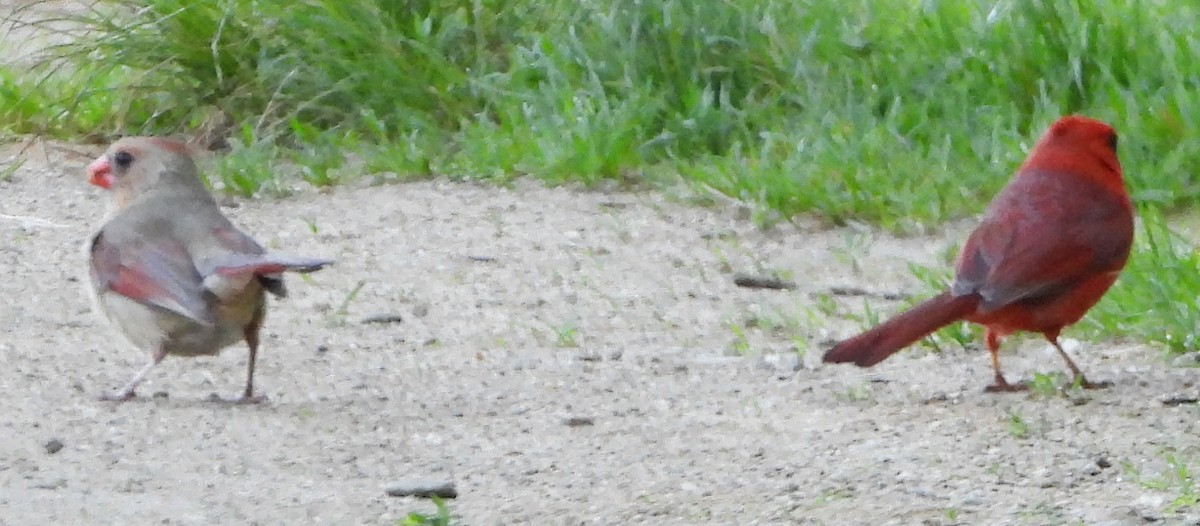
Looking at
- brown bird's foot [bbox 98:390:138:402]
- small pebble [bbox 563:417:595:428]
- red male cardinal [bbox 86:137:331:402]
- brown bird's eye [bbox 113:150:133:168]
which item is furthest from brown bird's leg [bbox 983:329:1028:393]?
brown bird's eye [bbox 113:150:133:168]

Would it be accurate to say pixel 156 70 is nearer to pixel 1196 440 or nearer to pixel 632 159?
pixel 632 159

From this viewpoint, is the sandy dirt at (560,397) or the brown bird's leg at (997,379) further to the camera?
the brown bird's leg at (997,379)

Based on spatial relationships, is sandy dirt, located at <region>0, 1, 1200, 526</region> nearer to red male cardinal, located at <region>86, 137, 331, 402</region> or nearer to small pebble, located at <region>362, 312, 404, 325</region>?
small pebble, located at <region>362, 312, 404, 325</region>

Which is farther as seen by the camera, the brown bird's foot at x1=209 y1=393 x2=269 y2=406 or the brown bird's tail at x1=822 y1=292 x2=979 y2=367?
the brown bird's foot at x1=209 y1=393 x2=269 y2=406

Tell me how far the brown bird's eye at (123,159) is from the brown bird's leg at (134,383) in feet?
1.89

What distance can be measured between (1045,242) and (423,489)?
1.47 m

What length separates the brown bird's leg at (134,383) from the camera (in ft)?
16.1

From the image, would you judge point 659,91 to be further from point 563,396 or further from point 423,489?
point 423,489

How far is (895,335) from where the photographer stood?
4.36 metres

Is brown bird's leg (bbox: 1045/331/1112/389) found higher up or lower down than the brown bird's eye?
higher up

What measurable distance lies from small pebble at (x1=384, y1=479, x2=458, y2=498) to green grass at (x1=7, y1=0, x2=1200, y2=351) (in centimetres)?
259

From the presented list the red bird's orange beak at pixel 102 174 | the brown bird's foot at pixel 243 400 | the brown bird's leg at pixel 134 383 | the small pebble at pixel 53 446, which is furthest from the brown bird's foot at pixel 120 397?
the red bird's orange beak at pixel 102 174

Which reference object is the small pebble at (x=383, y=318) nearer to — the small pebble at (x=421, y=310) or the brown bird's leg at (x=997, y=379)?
the small pebble at (x=421, y=310)

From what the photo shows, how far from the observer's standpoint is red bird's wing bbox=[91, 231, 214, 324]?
4.79 m
